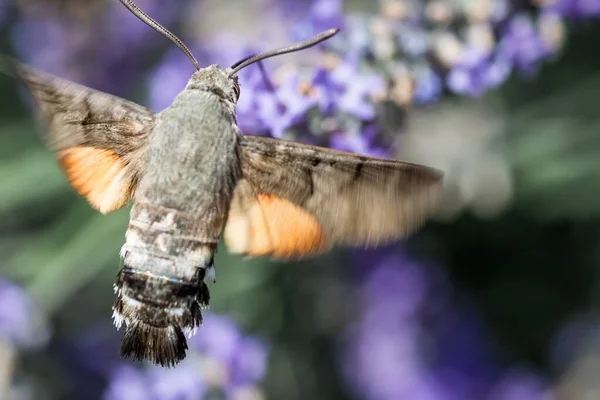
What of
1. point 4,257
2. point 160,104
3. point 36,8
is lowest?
point 4,257

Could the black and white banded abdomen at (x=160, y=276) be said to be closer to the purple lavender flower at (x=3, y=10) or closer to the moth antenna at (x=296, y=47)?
the moth antenna at (x=296, y=47)

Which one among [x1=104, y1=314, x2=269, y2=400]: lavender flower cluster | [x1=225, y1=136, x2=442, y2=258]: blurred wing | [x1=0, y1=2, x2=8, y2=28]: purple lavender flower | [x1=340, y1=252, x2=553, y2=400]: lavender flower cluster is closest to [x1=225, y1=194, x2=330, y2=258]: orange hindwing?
[x1=225, y1=136, x2=442, y2=258]: blurred wing

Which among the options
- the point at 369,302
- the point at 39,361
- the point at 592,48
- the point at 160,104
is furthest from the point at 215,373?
the point at 592,48


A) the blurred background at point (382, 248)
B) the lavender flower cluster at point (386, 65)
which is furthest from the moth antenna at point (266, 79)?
the blurred background at point (382, 248)

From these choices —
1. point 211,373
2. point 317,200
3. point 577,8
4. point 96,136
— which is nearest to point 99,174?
point 96,136

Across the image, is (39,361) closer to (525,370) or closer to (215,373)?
(215,373)

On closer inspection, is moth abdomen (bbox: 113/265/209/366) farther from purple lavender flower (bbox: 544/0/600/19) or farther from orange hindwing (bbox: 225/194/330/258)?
purple lavender flower (bbox: 544/0/600/19)

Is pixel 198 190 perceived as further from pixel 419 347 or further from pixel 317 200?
pixel 419 347
